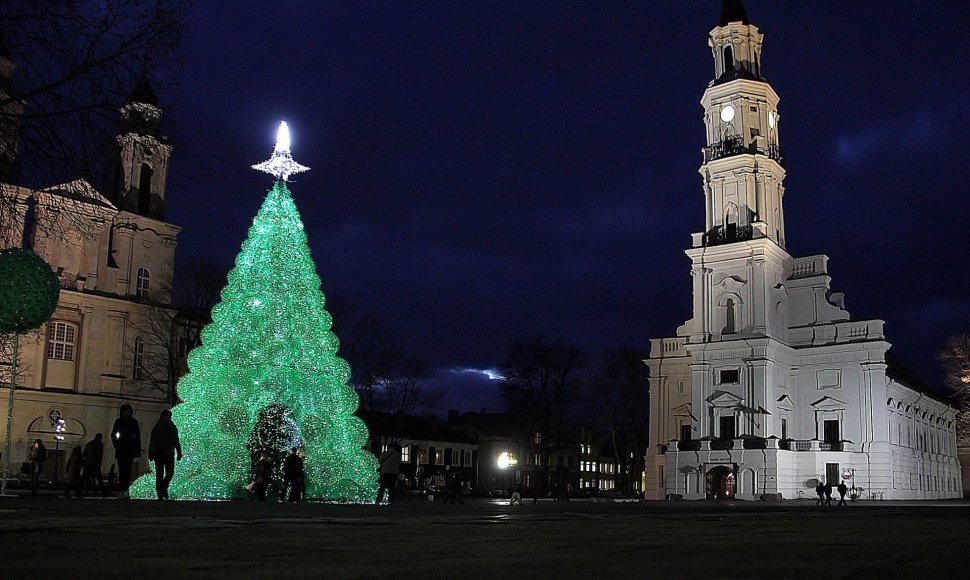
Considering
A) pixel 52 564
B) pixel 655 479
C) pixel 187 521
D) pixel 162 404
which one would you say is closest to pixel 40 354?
pixel 162 404

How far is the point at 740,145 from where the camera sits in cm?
5878

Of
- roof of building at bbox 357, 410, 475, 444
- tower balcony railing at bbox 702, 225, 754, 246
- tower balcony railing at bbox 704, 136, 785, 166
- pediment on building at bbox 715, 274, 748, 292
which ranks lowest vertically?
roof of building at bbox 357, 410, 475, 444

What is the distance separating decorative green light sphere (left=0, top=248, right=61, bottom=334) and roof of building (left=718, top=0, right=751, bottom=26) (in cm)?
5439

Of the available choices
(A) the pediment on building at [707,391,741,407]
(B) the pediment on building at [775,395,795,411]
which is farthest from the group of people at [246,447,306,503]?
(B) the pediment on building at [775,395,795,411]

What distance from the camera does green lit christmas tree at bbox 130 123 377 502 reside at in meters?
23.2

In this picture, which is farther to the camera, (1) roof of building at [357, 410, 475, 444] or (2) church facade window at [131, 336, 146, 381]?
(1) roof of building at [357, 410, 475, 444]

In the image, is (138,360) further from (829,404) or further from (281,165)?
(829,404)

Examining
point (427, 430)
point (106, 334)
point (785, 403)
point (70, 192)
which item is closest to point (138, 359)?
point (106, 334)

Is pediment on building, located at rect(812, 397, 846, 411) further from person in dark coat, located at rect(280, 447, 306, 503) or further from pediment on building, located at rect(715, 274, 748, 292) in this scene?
person in dark coat, located at rect(280, 447, 306, 503)

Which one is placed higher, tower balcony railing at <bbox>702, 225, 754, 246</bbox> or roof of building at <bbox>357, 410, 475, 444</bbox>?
tower balcony railing at <bbox>702, 225, 754, 246</bbox>

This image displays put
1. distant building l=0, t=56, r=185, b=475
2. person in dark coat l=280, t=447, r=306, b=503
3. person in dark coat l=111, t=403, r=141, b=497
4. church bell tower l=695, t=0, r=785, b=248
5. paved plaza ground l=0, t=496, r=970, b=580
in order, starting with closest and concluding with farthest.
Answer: paved plaza ground l=0, t=496, r=970, b=580
person in dark coat l=111, t=403, r=141, b=497
person in dark coat l=280, t=447, r=306, b=503
distant building l=0, t=56, r=185, b=475
church bell tower l=695, t=0, r=785, b=248

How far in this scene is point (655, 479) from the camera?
5934 cm

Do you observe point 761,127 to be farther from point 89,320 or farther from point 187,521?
point 187,521

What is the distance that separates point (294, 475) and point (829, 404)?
1660 inches
